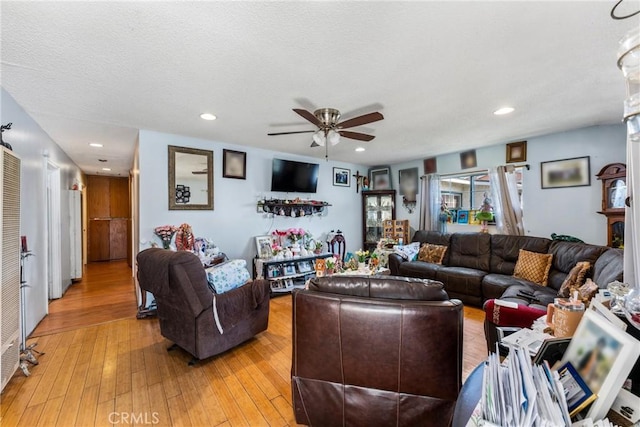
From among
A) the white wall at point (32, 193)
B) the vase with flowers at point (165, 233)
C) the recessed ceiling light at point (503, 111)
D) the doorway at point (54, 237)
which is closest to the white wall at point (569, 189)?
the recessed ceiling light at point (503, 111)

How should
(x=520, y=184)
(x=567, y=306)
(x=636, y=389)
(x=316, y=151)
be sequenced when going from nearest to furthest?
(x=636, y=389)
(x=567, y=306)
(x=520, y=184)
(x=316, y=151)

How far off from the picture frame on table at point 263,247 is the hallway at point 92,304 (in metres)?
1.83

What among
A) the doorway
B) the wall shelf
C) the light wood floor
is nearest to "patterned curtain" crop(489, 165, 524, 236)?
the light wood floor

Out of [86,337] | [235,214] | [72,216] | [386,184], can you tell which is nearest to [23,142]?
[86,337]

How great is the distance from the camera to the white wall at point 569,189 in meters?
3.34

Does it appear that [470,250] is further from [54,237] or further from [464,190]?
[54,237]

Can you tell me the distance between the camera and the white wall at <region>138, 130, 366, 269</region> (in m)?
3.51

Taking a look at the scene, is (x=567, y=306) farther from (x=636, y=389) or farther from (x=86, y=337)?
(x=86, y=337)

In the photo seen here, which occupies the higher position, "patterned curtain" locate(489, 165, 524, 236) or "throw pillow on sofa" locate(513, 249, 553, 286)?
"patterned curtain" locate(489, 165, 524, 236)

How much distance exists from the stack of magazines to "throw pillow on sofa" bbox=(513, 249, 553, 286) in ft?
10.9

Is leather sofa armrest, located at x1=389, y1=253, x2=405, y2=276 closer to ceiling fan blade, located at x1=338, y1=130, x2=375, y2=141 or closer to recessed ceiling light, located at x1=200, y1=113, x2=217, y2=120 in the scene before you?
ceiling fan blade, located at x1=338, y1=130, x2=375, y2=141

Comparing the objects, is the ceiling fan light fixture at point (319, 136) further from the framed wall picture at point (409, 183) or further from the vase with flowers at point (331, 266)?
the framed wall picture at point (409, 183)

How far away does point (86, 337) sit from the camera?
2.86 m

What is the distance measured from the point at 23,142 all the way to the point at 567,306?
4.65 metres
